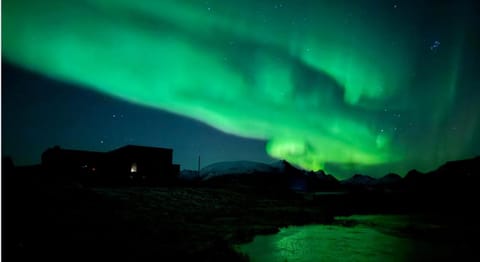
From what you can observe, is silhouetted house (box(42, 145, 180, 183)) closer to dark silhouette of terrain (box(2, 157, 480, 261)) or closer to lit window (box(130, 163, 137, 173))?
lit window (box(130, 163, 137, 173))

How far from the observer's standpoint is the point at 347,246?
23.1 m

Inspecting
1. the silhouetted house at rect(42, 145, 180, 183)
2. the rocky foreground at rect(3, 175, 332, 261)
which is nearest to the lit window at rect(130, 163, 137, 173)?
the silhouetted house at rect(42, 145, 180, 183)

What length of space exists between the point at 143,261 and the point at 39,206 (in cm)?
638

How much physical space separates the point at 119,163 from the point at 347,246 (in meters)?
37.5

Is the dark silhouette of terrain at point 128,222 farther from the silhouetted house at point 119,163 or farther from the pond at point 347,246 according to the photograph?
the silhouetted house at point 119,163

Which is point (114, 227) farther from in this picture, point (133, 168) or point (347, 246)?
point (133, 168)

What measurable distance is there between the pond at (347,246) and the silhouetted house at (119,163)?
2747cm

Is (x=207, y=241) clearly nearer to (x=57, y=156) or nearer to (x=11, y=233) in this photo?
(x=11, y=233)

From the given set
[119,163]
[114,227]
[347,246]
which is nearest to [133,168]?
[119,163]

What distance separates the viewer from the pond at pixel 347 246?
2008 centimetres

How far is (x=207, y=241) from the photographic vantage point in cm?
1953

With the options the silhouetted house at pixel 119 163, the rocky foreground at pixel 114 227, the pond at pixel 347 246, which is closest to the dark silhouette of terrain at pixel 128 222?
the rocky foreground at pixel 114 227

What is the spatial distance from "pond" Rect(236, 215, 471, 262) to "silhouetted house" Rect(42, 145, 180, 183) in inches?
1082

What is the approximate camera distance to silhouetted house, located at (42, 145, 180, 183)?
47938mm
